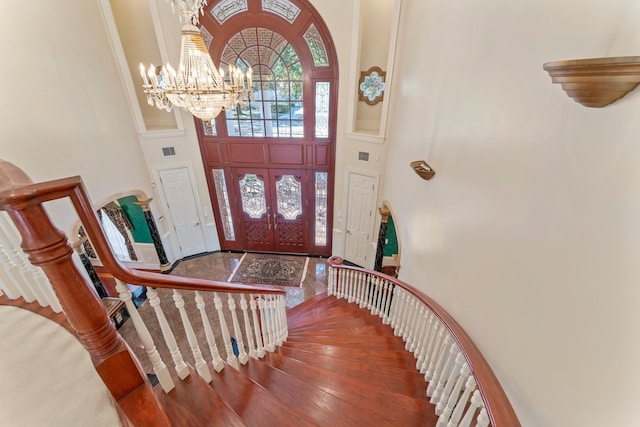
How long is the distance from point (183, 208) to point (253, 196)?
154 centimetres

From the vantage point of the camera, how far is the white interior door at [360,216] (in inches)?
208

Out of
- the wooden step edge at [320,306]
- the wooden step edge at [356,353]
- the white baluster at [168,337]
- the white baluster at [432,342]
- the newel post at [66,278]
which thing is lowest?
the wooden step edge at [320,306]

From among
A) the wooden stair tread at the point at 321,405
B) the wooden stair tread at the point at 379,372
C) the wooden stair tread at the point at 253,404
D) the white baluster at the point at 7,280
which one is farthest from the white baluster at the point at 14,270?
the wooden stair tread at the point at 379,372

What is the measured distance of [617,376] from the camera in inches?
32.5

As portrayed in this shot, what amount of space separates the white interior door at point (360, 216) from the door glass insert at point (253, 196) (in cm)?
199

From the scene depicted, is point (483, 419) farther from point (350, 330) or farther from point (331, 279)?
point (331, 279)

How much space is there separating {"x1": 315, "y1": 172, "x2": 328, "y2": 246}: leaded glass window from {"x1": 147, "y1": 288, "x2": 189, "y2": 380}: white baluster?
4.61 metres

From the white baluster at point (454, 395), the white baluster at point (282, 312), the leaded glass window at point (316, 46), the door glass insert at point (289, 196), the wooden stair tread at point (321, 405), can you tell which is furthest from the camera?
the door glass insert at point (289, 196)

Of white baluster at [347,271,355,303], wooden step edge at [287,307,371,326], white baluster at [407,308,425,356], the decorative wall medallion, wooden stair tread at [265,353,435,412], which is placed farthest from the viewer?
the decorative wall medallion

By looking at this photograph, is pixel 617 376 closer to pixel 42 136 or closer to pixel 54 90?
pixel 42 136

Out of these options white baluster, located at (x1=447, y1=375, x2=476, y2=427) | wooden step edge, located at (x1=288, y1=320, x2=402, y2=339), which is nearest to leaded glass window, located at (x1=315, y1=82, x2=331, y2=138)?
wooden step edge, located at (x1=288, y1=320, x2=402, y2=339)

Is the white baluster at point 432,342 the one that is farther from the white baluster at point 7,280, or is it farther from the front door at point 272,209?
the front door at point 272,209

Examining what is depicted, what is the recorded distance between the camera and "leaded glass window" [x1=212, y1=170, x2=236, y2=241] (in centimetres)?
590

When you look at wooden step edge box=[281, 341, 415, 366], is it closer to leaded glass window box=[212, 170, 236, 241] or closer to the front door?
the front door
